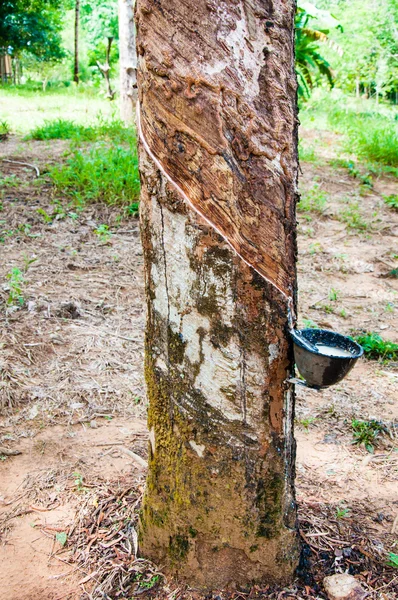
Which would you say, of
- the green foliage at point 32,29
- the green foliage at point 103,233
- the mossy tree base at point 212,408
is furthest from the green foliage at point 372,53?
the mossy tree base at point 212,408

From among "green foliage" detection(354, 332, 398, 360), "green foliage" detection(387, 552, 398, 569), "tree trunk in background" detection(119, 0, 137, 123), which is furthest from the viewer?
"tree trunk in background" detection(119, 0, 137, 123)

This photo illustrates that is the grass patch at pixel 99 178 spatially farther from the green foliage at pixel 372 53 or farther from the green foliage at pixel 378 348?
the green foliage at pixel 372 53

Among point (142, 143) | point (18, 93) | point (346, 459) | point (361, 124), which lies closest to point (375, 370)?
point (346, 459)

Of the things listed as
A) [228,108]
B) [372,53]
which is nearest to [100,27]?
[372,53]

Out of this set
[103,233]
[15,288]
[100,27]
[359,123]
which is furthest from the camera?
[100,27]

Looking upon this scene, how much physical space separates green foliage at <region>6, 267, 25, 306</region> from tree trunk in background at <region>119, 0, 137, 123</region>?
491 cm

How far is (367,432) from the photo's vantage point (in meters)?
2.35

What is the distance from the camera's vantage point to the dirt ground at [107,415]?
1.65 meters

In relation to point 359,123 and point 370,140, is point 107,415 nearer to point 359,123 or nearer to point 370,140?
point 370,140

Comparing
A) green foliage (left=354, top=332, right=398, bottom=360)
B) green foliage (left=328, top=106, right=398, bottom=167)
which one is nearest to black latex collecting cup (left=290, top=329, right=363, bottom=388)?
green foliage (left=354, top=332, right=398, bottom=360)

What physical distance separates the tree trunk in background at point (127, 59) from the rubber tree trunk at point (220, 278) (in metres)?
6.97

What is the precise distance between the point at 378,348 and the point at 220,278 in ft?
6.81

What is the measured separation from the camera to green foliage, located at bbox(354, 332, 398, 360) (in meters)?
3.07

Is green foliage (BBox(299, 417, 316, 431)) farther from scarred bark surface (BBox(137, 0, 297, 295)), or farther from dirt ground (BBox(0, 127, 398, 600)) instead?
scarred bark surface (BBox(137, 0, 297, 295))
